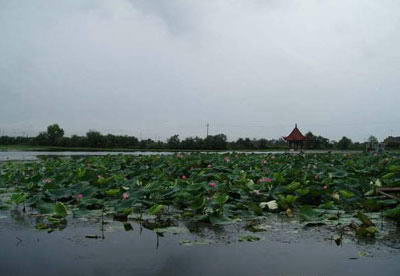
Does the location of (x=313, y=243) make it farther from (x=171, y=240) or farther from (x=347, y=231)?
(x=171, y=240)

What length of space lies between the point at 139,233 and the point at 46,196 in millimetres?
1684

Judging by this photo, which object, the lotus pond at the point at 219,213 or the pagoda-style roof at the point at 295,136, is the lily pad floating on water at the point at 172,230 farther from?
the pagoda-style roof at the point at 295,136

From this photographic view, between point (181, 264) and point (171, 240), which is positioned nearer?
point (181, 264)

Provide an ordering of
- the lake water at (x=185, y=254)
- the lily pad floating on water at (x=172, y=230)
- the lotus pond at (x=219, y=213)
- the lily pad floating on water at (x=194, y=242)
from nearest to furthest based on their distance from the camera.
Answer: the lake water at (x=185, y=254) → the lily pad floating on water at (x=194, y=242) → the lotus pond at (x=219, y=213) → the lily pad floating on water at (x=172, y=230)

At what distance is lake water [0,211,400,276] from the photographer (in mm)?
2088

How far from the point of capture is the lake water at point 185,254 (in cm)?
209

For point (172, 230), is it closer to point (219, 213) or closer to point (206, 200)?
point (219, 213)

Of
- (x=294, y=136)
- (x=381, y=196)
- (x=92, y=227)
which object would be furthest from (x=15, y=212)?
(x=294, y=136)

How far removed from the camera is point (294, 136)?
22.3 meters

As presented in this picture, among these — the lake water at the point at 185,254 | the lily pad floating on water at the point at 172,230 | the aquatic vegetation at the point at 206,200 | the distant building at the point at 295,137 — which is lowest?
the lake water at the point at 185,254

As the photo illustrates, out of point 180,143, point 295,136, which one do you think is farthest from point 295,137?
point 180,143

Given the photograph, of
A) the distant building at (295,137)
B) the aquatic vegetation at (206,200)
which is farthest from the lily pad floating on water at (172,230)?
the distant building at (295,137)

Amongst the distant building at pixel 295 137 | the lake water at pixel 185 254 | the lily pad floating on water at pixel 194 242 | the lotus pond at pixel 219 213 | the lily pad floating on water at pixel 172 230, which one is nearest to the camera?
the lake water at pixel 185 254

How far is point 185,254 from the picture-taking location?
2.36 meters
